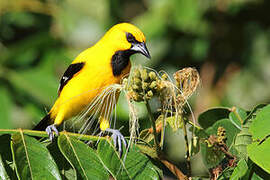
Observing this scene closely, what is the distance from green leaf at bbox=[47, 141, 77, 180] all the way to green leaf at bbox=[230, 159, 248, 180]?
30.9 inches

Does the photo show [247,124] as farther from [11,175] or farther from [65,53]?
[65,53]

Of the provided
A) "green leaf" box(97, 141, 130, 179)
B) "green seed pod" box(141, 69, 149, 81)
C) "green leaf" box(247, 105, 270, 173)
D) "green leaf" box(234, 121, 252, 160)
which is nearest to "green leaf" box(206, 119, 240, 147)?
"green leaf" box(234, 121, 252, 160)

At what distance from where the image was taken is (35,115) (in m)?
4.59

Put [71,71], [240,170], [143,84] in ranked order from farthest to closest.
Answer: [71,71], [240,170], [143,84]

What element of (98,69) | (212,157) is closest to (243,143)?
(212,157)

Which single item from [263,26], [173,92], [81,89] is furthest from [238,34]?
[173,92]

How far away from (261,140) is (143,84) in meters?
0.60

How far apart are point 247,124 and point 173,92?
0.53 m

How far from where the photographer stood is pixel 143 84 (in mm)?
2160

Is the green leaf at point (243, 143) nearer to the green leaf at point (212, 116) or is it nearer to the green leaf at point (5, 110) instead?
the green leaf at point (212, 116)

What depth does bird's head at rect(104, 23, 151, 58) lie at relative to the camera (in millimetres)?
3633

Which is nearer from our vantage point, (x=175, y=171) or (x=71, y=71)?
(x=175, y=171)

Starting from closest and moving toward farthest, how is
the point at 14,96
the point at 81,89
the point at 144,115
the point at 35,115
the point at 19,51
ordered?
the point at 144,115, the point at 81,89, the point at 35,115, the point at 14,96, the point at 19,51

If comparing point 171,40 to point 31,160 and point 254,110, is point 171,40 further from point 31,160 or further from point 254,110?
point 31,160
